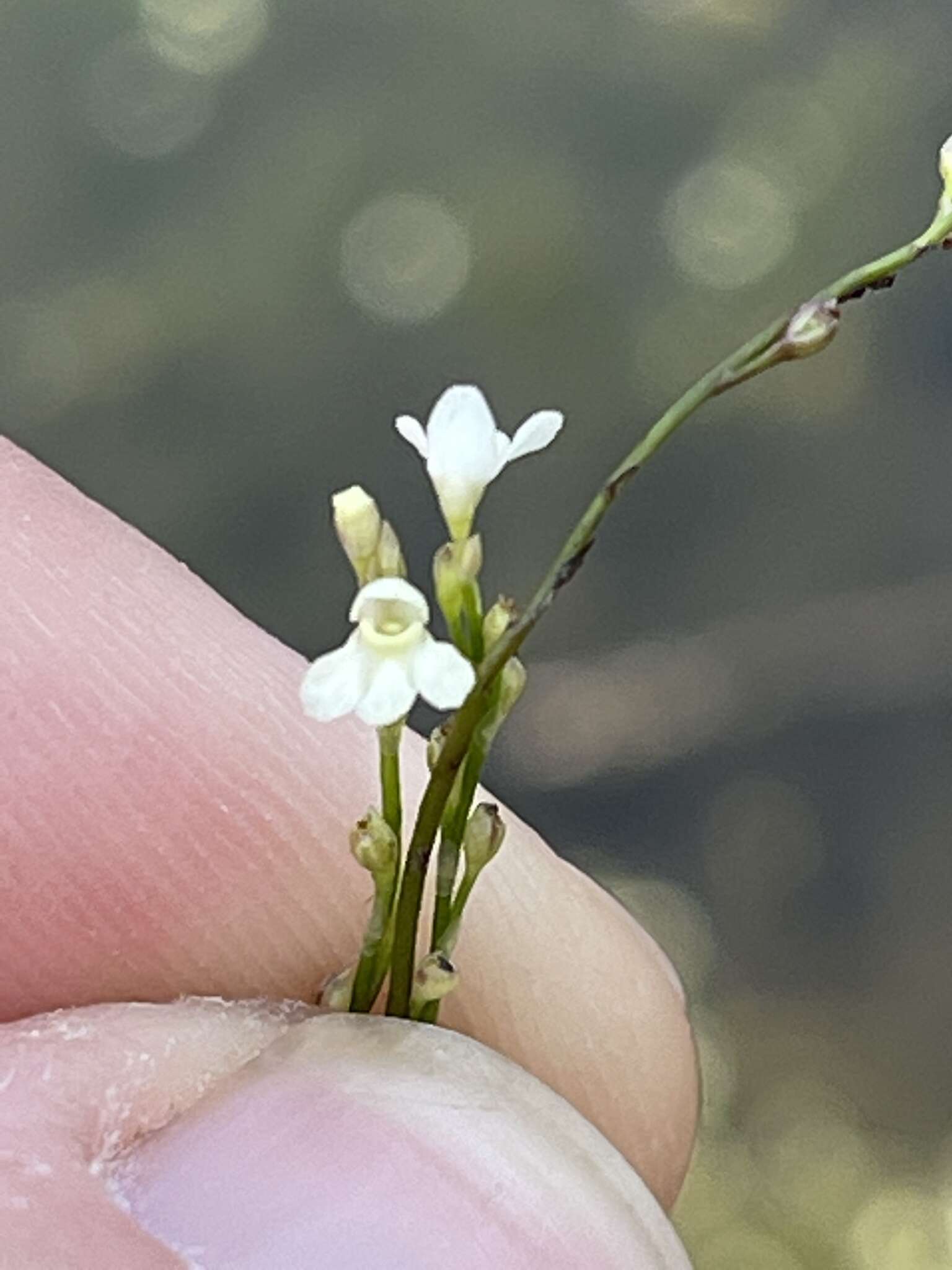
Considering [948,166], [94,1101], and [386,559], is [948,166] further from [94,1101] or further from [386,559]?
[94,1101]

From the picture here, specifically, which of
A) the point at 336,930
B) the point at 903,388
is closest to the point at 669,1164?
the point at 336,930

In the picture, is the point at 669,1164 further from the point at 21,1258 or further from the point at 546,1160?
the point at 21,1258

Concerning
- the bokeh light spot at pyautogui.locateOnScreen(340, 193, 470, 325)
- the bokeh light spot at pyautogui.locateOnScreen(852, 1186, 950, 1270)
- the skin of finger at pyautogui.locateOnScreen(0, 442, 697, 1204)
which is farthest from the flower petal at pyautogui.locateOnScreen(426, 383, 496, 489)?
the bokeh light spot at pyautogui.locateOnScreen(340, 193, 470, 325)

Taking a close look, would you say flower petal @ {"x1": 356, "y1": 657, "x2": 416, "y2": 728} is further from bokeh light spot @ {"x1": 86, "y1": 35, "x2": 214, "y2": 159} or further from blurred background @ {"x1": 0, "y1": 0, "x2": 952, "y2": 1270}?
bokeh light spot @ {"x1": 86, "y1": 35, "x2": 214, "y2": 159}

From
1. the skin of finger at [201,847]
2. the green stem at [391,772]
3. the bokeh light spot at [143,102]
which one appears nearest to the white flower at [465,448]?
the green stem at [391,772]

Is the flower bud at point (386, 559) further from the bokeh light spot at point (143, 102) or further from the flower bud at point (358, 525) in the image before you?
the bokeh light spot at point (143, 102)

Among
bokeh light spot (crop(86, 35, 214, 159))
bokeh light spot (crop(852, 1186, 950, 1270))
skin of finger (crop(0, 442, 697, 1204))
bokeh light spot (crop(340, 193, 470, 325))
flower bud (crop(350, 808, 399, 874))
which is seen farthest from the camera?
bokeh light spot (crop(86, 35, 214, 159))
